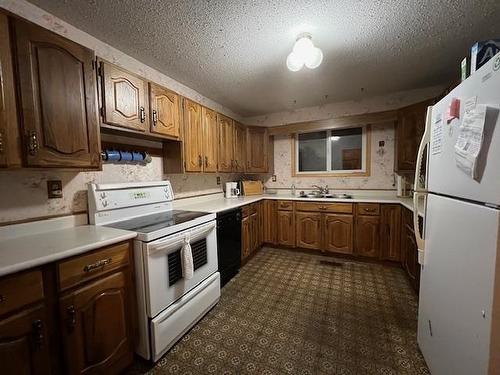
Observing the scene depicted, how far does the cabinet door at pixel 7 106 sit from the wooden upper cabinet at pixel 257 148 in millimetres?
2745

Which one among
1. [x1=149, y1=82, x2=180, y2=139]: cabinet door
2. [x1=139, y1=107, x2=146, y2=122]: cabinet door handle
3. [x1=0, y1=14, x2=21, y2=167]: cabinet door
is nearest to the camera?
[x1=0, y1=14, x2=21, y2=167]: cabinet door

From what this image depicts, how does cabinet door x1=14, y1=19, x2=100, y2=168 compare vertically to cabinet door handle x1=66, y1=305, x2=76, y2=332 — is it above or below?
above

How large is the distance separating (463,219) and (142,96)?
224 cm

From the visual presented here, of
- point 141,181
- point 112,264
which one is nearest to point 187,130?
point 141,181

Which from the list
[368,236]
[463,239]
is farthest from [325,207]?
[463,239]

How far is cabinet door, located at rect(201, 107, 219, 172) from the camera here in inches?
101

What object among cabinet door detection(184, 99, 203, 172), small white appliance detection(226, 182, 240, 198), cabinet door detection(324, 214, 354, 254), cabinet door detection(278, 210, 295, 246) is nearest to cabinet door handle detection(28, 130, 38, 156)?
cabinet door detection(184, 99, 203, 172)

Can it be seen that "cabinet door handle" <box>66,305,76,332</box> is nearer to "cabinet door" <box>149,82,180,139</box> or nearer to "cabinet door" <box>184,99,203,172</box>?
"cabinet door" <box>149,82,180,139</box>

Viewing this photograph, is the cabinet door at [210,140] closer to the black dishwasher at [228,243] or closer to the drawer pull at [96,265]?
the black dishwasher at [228,243]

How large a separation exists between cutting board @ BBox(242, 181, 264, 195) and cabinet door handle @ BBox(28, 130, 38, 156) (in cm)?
269

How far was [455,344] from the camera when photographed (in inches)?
38.2

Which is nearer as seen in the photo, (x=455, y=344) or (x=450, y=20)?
(x=455, y=344)

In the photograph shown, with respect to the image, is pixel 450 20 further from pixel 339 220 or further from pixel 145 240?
pixel 145 240

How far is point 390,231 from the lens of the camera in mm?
2695
